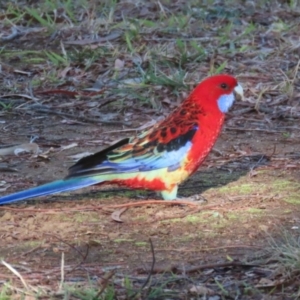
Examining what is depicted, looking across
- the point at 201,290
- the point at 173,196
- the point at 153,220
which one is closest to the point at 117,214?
the point at 153,220

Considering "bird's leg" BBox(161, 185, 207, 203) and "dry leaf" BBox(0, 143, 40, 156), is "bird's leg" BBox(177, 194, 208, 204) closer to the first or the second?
"bird's leg" BBox(161, 185, 207, 203)

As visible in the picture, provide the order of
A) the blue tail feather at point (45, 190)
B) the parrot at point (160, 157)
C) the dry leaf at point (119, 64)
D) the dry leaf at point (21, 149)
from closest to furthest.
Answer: the blue tail feather at point (45, 190) → the parrot at point (160, 157) → the dry leaf at point (21, 149) → the dry leaf at point (119, 64)

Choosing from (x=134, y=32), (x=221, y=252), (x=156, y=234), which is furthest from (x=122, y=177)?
(x=134, y=32)

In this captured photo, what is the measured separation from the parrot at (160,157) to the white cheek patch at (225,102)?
5cm

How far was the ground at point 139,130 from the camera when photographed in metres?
3.60

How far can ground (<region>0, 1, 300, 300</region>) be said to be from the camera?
142 inches

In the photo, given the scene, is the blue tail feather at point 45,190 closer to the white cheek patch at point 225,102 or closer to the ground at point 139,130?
the ground at point 139,130

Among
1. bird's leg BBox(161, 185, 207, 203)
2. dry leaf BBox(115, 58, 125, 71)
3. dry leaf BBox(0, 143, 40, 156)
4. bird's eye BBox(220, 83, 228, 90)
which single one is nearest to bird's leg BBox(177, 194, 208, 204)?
bird's leg BBox(161, 185, 207, 203)

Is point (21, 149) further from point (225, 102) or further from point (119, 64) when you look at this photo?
point (119, 64)

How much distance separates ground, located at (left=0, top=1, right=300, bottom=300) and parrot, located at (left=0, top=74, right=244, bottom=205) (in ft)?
0.44

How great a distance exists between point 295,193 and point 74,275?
5.27 feet

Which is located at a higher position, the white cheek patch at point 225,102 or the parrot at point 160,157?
the white cheek patch at point 225,102

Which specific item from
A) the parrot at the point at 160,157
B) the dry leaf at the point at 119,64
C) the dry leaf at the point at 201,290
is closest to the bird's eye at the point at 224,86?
the parrot at the point at 160,157

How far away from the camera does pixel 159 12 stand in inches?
344
